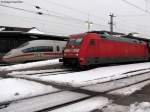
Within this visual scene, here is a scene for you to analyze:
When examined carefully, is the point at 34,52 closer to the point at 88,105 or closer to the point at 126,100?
the point at 126,100

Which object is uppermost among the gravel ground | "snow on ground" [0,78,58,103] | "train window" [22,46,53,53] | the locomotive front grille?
"train window" [22,46,53,53]

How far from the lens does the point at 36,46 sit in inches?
1114

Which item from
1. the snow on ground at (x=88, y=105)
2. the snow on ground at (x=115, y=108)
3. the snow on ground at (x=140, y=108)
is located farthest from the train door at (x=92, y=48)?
the snow on ground at (x=140, y=108)

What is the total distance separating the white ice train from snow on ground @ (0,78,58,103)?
13382 mm

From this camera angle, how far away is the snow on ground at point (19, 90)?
1061cm

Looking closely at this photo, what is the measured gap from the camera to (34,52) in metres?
28.2

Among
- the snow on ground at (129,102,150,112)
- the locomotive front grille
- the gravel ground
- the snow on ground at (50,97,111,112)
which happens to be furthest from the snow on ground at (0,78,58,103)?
the locomotive front grille

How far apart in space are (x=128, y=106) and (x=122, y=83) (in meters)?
5.64

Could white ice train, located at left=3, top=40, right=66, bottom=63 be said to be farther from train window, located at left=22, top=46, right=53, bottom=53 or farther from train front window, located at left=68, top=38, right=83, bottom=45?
train front window, located at left=68, top=38, right=83, bottom=45

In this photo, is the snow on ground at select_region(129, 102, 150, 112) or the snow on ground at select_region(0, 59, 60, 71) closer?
the snow on ground at select_region(129, 102, 150, 112)

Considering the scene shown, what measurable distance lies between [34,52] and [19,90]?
1671 cm

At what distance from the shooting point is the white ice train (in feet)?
89.9

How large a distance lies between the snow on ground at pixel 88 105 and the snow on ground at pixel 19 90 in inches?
85.8

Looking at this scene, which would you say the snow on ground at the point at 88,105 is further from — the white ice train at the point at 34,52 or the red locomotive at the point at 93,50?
the white ice train at the point at 34,52
